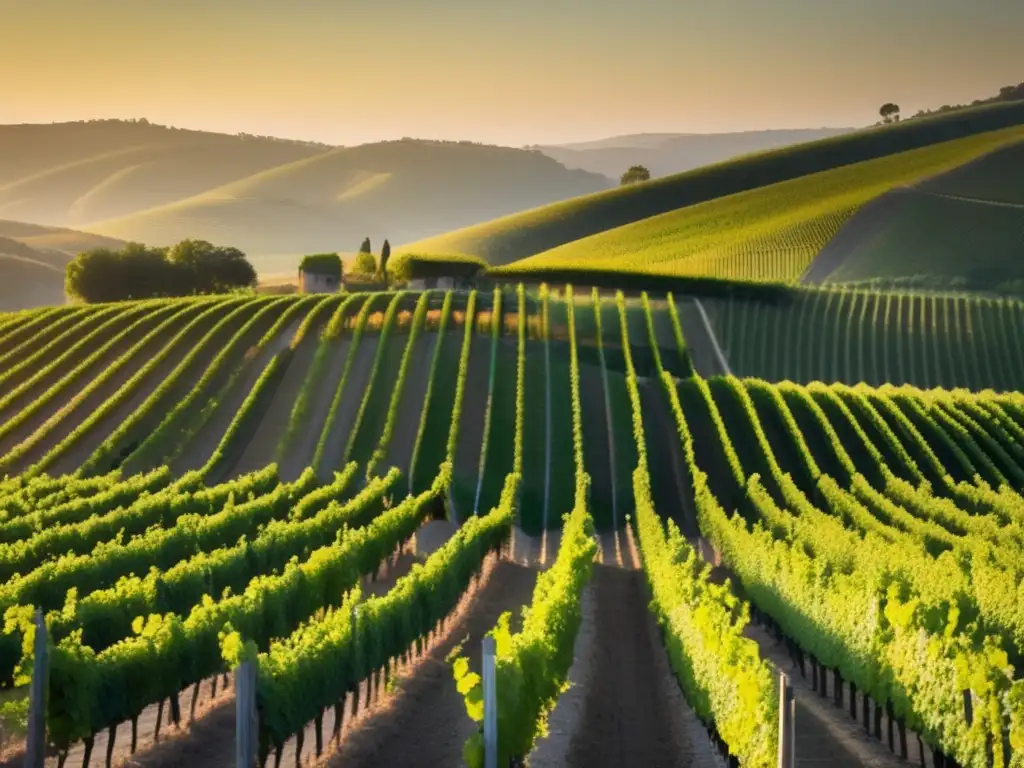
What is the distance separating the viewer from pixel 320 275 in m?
105

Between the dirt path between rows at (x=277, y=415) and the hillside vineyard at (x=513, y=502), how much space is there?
0.23 m

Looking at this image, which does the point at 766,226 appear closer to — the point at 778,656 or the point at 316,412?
the point at 316,412

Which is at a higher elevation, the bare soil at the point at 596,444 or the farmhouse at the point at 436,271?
the farmhouse at the point at 436,271

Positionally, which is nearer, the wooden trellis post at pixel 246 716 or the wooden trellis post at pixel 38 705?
the wooden trellis post at pixel 246 716

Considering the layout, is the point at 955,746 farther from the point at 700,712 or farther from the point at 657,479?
the point at 657,479

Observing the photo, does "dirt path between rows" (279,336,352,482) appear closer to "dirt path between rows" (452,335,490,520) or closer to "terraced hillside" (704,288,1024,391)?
"dirt path between rows" (452,335,490,520)

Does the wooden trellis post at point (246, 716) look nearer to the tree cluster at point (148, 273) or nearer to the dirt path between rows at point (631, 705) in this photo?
the dirt path between rows at point (631, 705)

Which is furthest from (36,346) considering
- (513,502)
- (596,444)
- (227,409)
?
(513,502)

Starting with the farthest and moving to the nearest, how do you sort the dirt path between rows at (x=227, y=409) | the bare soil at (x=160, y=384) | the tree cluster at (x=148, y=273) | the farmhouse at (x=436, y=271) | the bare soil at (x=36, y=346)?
the tree cluster at (x=148, y=273), the farmhouse at (x=436, y=271), the bare soil at (x=36, y=346), the dirt path between rows at (x=227, y=409), the bare soil at (x=160, y=384)

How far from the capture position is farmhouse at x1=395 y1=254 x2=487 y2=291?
10550 centimetres

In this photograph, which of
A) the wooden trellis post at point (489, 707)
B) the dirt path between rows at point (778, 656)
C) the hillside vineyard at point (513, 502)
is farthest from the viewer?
the dirt path between rows at point (778, 656)

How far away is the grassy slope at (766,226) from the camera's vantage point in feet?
428

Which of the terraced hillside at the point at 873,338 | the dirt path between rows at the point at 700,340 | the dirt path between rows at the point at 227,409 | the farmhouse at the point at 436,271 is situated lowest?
the terraced hillside at the point at 873,338

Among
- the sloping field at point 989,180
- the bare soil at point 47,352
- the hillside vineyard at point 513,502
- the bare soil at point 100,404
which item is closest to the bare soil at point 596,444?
the hillside vineyard at point 513,502
